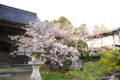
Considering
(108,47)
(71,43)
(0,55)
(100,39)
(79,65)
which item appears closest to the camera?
(79,65)

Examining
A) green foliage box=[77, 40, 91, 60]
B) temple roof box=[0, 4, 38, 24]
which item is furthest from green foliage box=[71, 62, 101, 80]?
temple roof box=[0, 4, 38, 24]

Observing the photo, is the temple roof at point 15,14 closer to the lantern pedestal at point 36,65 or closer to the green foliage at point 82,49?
the lantern pedestal at point 36,65

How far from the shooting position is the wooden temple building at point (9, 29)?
336 inches

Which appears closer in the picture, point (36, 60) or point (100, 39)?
point (36, 60)

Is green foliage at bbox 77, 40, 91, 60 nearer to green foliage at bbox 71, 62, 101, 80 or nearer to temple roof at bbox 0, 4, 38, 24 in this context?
green foliage at bbox 71, 62, 101, 80

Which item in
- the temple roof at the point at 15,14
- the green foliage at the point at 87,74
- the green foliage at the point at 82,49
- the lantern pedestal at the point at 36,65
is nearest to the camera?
the lantern pedestal at the point at 36,65

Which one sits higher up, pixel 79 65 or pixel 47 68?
pixel 79 65

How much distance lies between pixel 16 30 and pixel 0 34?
1.38 metres

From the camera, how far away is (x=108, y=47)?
14305 mm

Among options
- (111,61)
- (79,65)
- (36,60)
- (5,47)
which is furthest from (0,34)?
(111,61)

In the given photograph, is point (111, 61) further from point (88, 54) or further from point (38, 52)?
point (38, 52)

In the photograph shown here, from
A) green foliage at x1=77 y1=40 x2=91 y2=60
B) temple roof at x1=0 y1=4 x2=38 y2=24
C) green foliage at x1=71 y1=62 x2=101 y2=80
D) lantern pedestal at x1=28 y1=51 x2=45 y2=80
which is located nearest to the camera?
lantern pedestal at x1=28 y1=51 x2=45 y2=80

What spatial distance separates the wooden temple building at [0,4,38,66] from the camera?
8529mm

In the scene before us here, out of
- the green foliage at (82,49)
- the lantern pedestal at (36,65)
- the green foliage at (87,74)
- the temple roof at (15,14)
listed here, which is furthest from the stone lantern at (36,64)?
the temple roof at (15,14)
